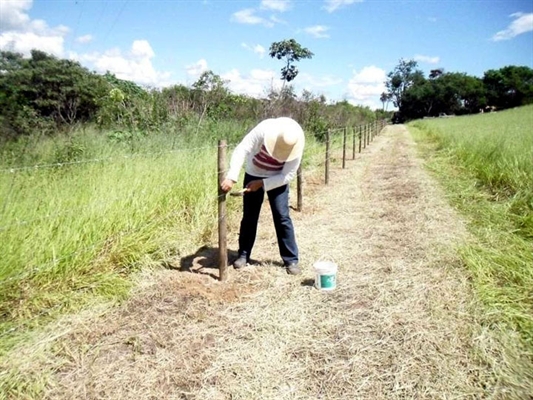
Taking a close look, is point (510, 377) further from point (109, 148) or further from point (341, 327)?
point (109, 148)

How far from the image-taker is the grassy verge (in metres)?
2.18

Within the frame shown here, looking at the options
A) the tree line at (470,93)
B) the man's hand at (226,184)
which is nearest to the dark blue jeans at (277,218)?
the man's hand at (226,184)

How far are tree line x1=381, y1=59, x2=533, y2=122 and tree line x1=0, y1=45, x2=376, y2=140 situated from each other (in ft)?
222

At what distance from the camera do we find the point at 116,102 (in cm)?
761

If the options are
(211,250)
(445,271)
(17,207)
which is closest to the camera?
(17,207)

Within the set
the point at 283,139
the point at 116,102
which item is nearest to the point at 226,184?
the point at 283,139

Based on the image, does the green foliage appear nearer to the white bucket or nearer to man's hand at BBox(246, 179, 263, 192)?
man's hand at BBox(246, 179, 263, 192)

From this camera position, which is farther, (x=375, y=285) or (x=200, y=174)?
(x=200, y=174)

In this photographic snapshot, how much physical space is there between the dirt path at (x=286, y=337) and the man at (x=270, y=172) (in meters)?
0.26

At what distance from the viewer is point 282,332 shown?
7.84ft

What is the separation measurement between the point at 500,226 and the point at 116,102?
23.8 feet

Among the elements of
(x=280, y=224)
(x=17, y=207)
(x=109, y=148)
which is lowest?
(x=280, y=224)

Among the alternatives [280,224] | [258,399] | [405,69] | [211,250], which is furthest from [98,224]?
[405,69]

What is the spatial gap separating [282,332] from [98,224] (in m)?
1.75
